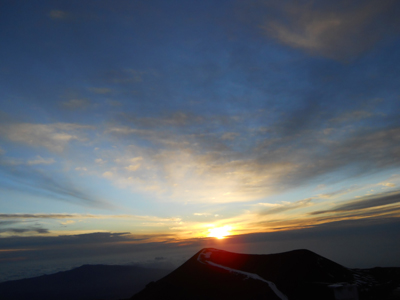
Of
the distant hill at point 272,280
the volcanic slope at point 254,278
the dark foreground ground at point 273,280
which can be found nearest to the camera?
the dark foreground ground at point 273,280

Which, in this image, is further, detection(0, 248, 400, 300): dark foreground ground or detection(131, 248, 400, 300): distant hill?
detection(131, 248, 400, 300): distant hill

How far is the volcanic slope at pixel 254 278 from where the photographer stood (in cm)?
4311

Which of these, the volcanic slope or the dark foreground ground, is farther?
the volcanic slope

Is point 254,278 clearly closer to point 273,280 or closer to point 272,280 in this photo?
point 272,280

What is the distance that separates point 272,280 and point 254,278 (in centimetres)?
347

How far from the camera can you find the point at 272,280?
→ 48.2 metres

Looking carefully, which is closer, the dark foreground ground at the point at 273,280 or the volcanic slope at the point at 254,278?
the dark foreground ground at the point at 273,280

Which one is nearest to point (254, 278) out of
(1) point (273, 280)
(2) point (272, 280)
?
(2) point (272, 280)

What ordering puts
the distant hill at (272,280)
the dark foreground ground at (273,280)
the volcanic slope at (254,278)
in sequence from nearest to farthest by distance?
the dark foreground ground at (273,280) < the distant hill at (272,280) < the volcanic slope at (254,278)

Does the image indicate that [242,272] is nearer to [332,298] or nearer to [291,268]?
[291,268]

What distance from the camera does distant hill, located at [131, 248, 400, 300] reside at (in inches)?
1639

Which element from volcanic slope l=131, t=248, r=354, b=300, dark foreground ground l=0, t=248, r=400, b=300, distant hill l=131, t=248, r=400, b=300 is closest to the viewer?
dark foreground ground l=0, t=248, r=400, b=300

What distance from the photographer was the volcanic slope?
4311 centimetres

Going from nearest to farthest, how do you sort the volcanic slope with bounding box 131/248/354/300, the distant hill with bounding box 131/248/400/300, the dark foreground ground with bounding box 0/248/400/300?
the dark foreground ground with bounding box 0/248/400/300, the distant hill with bounding box 131/248/400/300, the volcanic slope with bounding box 131/248/354/300
